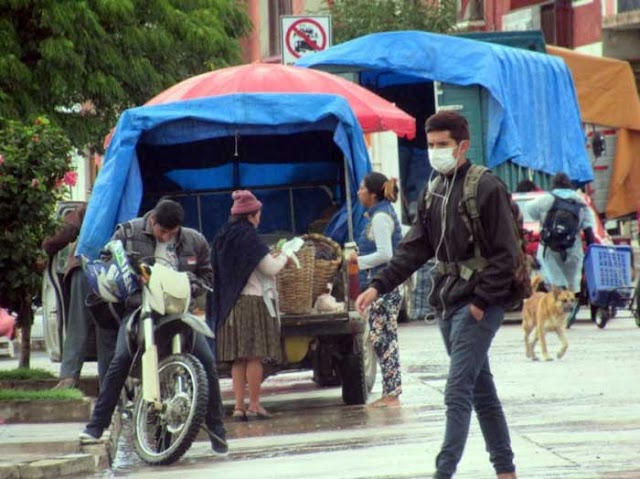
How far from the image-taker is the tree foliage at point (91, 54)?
103 ft

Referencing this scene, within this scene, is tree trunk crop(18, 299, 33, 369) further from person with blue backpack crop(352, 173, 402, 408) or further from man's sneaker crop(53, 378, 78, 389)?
person with blue backpack crop(352, 173, 402, 408)

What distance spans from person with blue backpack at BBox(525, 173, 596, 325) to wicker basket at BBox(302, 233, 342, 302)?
9484 mm

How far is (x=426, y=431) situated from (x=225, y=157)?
19.5 feet

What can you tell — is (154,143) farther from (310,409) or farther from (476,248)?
(476,248)

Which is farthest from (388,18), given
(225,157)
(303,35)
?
(225,157)

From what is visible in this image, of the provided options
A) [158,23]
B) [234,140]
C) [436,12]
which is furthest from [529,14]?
[234,140]

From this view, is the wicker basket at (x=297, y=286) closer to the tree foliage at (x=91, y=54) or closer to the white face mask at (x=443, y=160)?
the white face mask at (x=443, y=160)

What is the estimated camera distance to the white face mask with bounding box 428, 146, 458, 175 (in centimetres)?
1062

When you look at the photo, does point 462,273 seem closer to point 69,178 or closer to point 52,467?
point 52,467

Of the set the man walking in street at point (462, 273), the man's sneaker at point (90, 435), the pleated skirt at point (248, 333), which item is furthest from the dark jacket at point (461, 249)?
the pleated skirt at point (248, 333)

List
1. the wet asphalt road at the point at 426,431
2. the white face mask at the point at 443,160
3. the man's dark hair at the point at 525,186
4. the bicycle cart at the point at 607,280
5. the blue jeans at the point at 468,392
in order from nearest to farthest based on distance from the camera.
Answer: the blue jeans at the point at 468,392 < the white face mask at the point at 443,160 < the wet asphalt road at the point at 426,431 < the bicycle cart at the point at 607,280 < the man's dark hair at the point at 525,186

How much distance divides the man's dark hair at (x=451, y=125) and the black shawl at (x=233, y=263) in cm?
515

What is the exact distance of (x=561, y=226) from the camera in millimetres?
26406

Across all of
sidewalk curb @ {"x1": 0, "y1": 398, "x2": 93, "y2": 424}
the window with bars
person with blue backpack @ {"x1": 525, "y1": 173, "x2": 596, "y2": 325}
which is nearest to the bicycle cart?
person with blue backpack @ {"x1": 525, "y1": 173, "x2": 596, "y2": 325}
